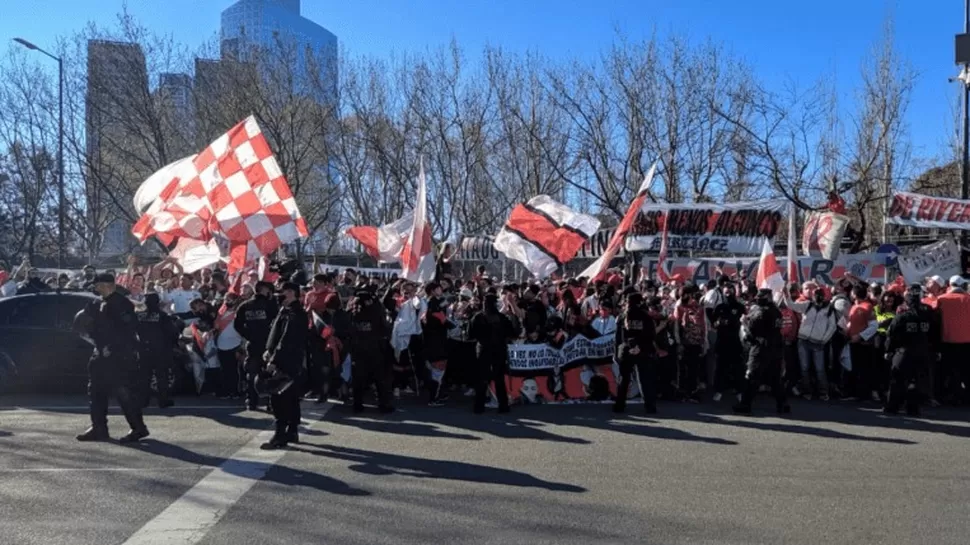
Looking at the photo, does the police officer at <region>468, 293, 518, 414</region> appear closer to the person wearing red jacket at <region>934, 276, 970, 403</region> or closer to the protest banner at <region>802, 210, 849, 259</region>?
the person wearing red jacket at <region>934, 276, 970, 403</region>

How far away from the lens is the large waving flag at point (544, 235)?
15.4 m

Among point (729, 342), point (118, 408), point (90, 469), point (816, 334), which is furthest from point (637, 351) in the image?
point (118, 408)

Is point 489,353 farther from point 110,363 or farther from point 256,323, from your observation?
point 110,363

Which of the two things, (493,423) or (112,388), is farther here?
(493,423)

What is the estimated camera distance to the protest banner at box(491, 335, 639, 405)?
11727 mm

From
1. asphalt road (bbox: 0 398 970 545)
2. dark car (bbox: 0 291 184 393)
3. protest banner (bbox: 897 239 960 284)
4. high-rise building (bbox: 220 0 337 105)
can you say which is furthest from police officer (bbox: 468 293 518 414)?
high-rise building (bbox: 220 0 337 105)

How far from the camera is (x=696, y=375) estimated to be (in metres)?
12.0

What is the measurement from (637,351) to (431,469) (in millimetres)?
3875

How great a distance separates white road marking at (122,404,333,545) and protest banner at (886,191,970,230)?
48.9 feet

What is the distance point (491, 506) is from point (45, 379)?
833 cm

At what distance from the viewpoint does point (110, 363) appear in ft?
28.4

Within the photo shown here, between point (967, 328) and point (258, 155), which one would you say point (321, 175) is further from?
point (967, 328)

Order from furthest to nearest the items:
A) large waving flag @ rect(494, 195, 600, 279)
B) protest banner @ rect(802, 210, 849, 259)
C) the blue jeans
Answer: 1. protest banner @ rect(802, 210, 849, 259)
2. large waving flag @ rect(494, 195, 600, 279)
3. the blue jeans

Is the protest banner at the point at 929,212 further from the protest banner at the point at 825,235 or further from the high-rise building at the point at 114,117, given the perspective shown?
the high-rise building at the point at 114,117
